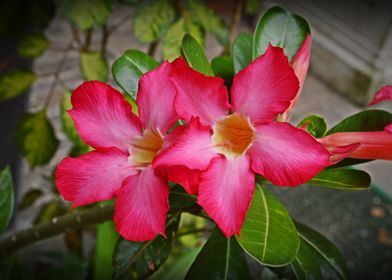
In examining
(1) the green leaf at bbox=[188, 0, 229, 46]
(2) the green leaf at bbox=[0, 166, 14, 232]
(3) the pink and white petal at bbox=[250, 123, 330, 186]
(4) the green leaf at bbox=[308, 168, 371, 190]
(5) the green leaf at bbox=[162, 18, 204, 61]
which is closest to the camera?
(3) the pink and white petal at bbox=[250, 123, 330, 186]

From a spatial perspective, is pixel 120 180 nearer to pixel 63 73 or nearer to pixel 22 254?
pixel 22 254

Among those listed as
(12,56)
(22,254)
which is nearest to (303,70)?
(12,56)

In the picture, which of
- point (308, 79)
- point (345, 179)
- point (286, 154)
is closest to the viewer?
point (286, 154)

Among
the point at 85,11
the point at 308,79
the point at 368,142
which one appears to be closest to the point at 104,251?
the point at 85,11

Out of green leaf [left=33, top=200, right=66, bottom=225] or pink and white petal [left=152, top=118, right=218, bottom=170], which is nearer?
pink and white petal [left=152, top=118, right=218, bottom=170]

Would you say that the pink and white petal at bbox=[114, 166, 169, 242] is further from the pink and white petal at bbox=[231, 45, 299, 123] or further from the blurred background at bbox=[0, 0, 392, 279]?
the blurred background at bbox=[0, 0, 392, 279]

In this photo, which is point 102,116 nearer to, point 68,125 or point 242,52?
point 242,52

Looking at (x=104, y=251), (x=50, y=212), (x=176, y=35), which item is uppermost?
(x=176, y=35)

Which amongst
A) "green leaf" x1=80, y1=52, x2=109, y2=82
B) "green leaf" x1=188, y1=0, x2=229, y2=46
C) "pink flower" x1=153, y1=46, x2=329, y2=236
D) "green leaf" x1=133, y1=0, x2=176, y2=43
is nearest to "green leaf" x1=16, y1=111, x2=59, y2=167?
"green leaf" x1=80, y1=52, x2=109, y2=82
